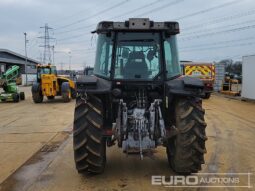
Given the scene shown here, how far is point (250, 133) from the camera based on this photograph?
12352mm

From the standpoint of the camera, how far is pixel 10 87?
27.1 metres

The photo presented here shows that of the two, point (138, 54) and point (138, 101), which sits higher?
point (138, 54)

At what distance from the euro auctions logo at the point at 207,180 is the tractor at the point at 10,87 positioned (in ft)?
67.6

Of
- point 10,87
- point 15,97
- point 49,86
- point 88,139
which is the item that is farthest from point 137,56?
point 10,87

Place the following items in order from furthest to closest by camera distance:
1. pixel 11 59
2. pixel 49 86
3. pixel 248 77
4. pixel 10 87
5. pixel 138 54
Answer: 1. pixel 11 59
2. pixel 10 87
3. pixel 49 86
4. pixel 248 77
5. pixel 138 54

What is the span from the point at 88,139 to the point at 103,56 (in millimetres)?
1652

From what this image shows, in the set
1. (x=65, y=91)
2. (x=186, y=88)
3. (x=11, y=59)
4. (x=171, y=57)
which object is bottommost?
(x=65, y=91)

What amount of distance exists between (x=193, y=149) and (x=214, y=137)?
470 cm

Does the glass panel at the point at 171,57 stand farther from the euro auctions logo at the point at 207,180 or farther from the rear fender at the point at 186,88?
the euro auctions logo at the point at 207,180

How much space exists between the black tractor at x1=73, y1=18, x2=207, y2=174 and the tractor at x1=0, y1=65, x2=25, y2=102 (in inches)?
772

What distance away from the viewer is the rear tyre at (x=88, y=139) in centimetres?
702

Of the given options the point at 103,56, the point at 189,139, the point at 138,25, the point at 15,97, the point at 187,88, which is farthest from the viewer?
the point at 15,97

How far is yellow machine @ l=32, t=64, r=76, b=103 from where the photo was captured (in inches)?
982

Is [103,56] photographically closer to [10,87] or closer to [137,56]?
[137,56]
